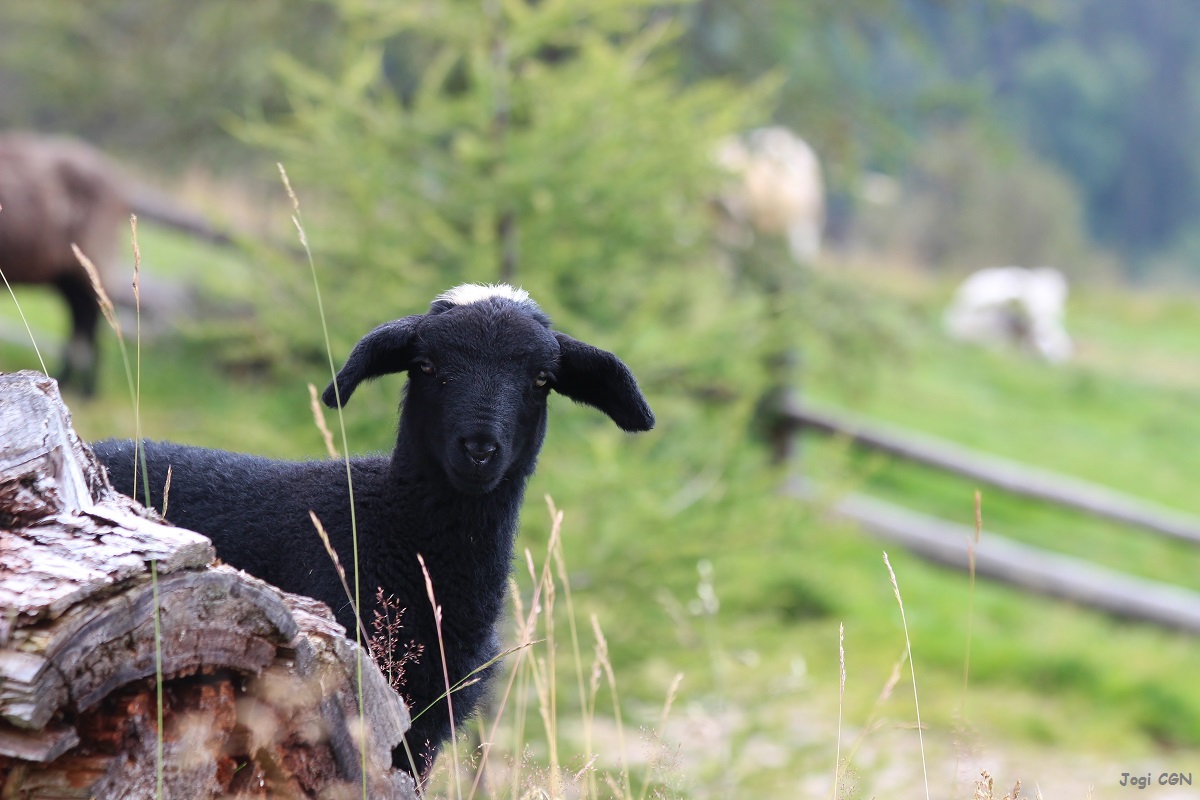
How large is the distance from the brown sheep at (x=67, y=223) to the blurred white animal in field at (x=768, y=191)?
13.6 ft

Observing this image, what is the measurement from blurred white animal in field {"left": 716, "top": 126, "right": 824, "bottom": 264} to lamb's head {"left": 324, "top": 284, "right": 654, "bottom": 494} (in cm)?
377

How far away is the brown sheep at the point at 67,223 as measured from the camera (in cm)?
1010

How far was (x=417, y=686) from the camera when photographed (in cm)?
308

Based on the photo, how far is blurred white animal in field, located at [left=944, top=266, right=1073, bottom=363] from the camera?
2080 cm

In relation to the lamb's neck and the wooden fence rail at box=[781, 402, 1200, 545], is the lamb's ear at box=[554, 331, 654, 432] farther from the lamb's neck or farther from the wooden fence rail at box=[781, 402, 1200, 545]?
the wooden fence rail at box=[781, 402, 1200, 545]

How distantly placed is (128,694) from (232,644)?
0.19 metres

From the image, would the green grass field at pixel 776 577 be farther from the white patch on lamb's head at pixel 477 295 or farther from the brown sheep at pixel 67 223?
the white patch on lamb's head at pixel 477 295

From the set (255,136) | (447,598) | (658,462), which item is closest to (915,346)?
(658,462)

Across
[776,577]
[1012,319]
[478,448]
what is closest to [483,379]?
[478,448]

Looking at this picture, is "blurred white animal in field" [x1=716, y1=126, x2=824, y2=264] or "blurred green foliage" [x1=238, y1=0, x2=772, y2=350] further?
"blurred white animal in field" [x1=716, y1=126, x2=824, y2=264]

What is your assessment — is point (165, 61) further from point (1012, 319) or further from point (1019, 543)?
point (1012, 319)

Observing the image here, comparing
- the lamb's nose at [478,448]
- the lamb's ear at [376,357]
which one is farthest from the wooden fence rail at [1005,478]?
the lamb's nose at [478,448]

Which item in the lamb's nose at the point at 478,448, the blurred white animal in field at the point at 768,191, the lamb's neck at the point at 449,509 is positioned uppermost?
the lamb's nose at the point at 478,448

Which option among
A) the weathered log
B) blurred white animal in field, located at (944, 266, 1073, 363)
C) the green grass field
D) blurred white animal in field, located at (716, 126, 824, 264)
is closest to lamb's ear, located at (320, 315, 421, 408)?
the weathered log
